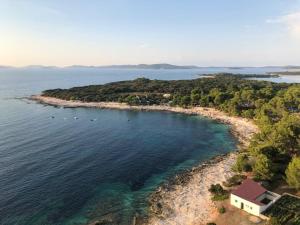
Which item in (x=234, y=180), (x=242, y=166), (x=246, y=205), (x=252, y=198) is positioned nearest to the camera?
(x=252, y=198)

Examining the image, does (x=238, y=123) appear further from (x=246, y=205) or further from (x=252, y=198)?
(x=246, y=205)

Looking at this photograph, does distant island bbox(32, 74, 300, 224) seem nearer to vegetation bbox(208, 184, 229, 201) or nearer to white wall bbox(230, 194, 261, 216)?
vegetation bbox(208, 184, 229, 201)

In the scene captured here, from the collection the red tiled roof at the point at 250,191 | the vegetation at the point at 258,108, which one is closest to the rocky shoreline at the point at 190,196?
the red tiled roof at the point at 250,191

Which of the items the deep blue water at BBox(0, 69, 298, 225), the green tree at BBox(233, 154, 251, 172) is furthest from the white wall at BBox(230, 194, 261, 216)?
the deep blue water at BBox(0, 69, 298, 225)

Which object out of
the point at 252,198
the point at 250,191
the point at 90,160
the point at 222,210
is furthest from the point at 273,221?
the point at 90,160

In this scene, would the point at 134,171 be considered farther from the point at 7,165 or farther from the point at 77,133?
the point at 77,133

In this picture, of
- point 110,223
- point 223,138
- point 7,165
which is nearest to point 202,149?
point 223,138
